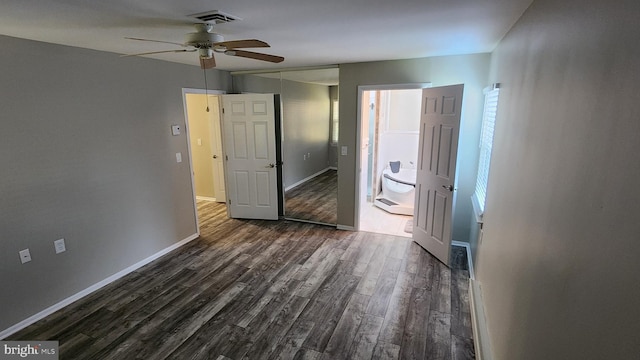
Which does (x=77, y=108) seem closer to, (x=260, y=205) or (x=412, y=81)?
(x=260, y=205)

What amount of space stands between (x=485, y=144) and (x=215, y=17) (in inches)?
108

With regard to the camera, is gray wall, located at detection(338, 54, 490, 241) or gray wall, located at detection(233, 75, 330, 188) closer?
gray wall, located at detection(338, 54, 490, 241)

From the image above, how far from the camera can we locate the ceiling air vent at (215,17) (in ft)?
6.13

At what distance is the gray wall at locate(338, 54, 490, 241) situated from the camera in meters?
3.53

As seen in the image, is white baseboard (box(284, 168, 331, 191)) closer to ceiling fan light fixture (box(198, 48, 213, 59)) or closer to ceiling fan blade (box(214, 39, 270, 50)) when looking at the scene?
ceiling fan light fixture (box(198, 48, 213, 59))

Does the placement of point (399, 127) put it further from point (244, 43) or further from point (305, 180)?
point (244, 43)

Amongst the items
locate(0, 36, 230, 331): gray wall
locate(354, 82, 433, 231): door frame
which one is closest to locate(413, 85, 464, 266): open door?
locate(354, 82, 433, 231): door frame

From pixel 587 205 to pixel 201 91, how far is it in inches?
170

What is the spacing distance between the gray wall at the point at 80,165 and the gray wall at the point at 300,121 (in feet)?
3.74

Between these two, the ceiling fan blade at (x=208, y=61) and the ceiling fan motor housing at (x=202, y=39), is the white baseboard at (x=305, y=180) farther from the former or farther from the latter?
the ceiling fan motor housing at (x=202, y=39)

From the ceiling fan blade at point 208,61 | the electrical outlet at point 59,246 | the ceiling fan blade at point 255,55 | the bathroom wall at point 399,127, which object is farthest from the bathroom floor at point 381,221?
the electrical outlet at point 59,246

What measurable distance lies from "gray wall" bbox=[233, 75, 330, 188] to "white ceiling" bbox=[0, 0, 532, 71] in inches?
69.1

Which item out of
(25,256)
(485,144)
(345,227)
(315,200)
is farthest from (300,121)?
(25,256)

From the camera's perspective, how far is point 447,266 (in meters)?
3.47
